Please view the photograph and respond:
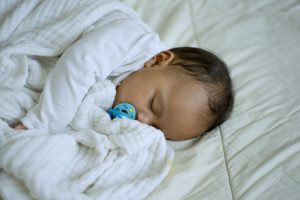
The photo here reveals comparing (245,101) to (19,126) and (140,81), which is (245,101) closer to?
(140,81)

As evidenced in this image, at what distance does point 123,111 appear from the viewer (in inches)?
37.7

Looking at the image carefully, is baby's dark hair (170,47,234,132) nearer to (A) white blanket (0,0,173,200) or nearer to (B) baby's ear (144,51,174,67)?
(B) baby's ear (144,51,174,67)

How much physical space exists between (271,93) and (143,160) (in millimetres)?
525

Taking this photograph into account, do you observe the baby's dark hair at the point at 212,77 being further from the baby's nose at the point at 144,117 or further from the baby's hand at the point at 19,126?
the baby's hand at the point at 19,126

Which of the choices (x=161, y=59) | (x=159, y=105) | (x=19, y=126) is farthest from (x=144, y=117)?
(x=19, y=126)

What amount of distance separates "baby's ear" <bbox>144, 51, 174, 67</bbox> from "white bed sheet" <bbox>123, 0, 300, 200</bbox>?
0.24 m

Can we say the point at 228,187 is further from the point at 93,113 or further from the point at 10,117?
the point at 10,117

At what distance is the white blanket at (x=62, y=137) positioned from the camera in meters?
0.75

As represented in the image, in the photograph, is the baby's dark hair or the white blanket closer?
the white blanket

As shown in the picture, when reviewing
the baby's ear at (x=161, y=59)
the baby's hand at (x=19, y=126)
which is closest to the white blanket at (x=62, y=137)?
the baby's hand at (x=19, y=126)

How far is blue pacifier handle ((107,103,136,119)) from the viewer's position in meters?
0.95

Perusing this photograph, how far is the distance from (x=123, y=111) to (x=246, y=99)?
0.41 metres

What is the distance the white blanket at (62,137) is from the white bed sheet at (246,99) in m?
0.08

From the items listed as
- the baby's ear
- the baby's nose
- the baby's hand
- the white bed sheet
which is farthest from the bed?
the baby's hand
